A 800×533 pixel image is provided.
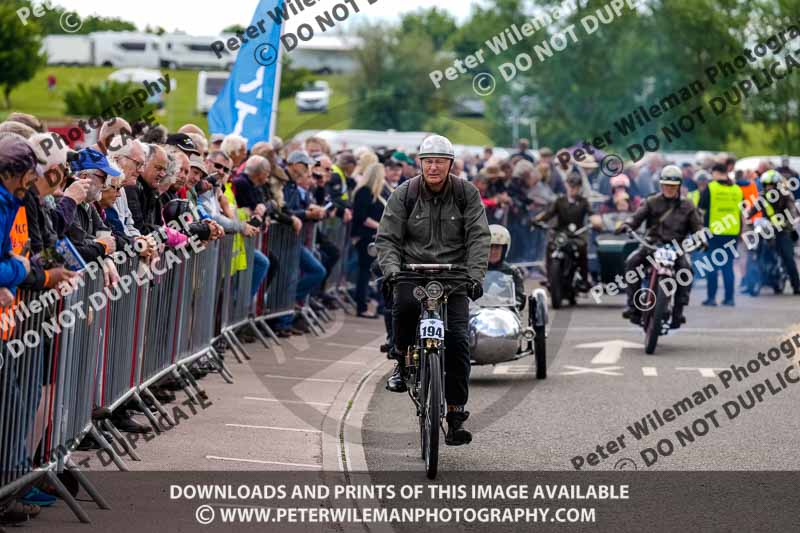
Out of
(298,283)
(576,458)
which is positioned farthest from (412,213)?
(298,283)

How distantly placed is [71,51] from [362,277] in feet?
238

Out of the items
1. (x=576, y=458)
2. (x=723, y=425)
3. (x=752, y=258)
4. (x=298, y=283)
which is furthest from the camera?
(x=752, y=258)

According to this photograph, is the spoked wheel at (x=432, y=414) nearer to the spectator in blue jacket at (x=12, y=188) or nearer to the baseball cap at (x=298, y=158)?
the spectator in blue jacket at (x=12, y=188)

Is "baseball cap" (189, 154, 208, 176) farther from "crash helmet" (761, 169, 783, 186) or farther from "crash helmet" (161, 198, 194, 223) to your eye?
"crash helmet" (761, 169, 783, 186)

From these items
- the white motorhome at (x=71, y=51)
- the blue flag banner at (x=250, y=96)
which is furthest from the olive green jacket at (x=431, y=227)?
the white motorhome at (x=71, y=51)

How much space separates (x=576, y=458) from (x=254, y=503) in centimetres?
260

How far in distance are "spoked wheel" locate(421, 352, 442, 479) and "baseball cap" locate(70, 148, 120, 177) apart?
230 cm

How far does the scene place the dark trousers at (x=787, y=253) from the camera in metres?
26.7

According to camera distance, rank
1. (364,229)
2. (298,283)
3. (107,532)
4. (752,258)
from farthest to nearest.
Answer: (752,258), (364,229), (298,283), (107,532)

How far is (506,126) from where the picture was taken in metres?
86.7

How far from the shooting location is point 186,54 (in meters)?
100

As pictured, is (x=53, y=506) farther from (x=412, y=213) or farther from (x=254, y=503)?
(x=412, y=213)

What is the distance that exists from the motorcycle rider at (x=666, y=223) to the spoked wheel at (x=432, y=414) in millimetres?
8331

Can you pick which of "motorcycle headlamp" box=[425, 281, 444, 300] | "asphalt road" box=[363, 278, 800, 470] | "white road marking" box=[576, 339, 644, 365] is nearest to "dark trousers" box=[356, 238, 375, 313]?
"asphalt road" box=[363, 278, 800, 470]
